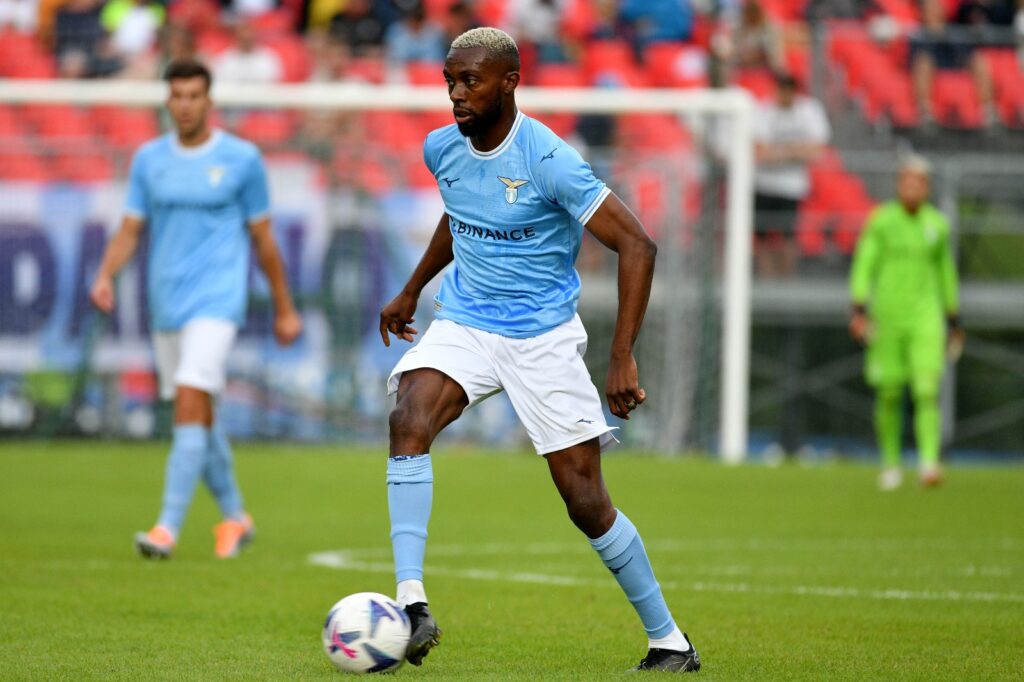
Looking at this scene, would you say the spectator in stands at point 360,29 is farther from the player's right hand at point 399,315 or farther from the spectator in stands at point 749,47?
the player's right hand at point 399,315

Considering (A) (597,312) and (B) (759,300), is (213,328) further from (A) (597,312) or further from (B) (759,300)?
(B) (759,300)

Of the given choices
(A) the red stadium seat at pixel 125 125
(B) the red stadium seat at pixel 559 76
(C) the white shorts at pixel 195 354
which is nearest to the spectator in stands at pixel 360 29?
(B) the red stadium seat at pixel 559 76

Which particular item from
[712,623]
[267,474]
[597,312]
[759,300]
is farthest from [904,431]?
[712,623]

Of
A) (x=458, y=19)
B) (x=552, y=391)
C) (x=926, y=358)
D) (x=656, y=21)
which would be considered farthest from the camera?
(x=656, y=21)

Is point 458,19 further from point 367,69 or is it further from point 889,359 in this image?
point 889,359

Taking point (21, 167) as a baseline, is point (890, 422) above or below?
below

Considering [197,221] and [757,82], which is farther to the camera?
[757,82]

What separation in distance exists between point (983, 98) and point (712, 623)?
569 inches

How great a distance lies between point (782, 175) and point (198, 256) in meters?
10.7

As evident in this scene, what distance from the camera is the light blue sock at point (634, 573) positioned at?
612 centimetres

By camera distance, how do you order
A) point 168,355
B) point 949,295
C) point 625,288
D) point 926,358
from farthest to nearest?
point 926,358 → point 949,295 → point 168,355 → point 625,288

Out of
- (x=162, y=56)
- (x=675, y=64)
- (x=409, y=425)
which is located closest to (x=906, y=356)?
(x=675, y=64)

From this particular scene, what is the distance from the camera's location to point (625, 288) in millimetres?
5941

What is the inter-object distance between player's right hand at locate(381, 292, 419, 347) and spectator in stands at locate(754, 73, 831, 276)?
515 inches
